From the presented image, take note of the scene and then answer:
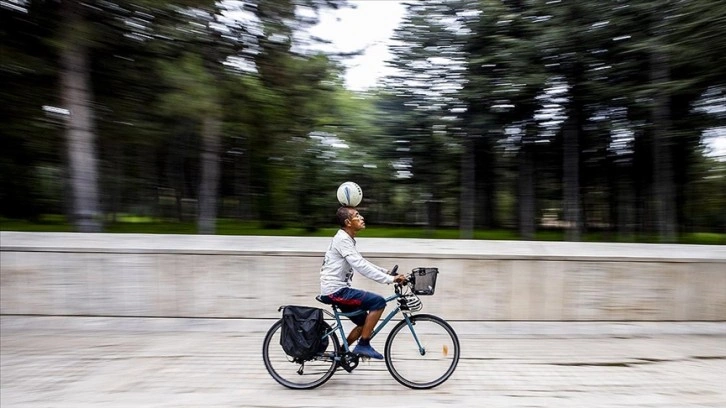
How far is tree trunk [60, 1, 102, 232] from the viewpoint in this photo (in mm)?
11758

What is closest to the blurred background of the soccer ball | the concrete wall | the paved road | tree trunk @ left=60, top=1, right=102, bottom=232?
tree trunk @ left=60, top=1, right=102, bottom=232

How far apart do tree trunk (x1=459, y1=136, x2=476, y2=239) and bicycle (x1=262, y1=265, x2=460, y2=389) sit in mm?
17107

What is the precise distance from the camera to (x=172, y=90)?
12016 mm

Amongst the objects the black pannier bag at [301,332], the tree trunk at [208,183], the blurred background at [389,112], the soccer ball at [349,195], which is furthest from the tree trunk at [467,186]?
the black pannier bag at [301,332]

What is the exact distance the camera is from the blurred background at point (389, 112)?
478 inches

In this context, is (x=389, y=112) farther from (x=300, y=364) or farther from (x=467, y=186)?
(x=300, y=364)

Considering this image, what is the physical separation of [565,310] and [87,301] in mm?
6532

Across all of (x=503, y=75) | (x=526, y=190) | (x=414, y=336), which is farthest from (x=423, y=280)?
(x=526, y=190)

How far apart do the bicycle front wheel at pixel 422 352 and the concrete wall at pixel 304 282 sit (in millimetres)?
2208

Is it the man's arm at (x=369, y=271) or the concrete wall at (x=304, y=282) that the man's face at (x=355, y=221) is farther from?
the concrete wall at (x=304, y=282)

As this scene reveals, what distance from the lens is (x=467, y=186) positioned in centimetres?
2327

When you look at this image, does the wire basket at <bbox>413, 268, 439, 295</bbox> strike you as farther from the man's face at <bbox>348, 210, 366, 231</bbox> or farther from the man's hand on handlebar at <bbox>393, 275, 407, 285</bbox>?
the man's face at <bbox>348, 210, 366, 231</bbox>

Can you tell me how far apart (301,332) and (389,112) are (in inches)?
705

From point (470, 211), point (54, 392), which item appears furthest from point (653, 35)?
point (54, 392)
